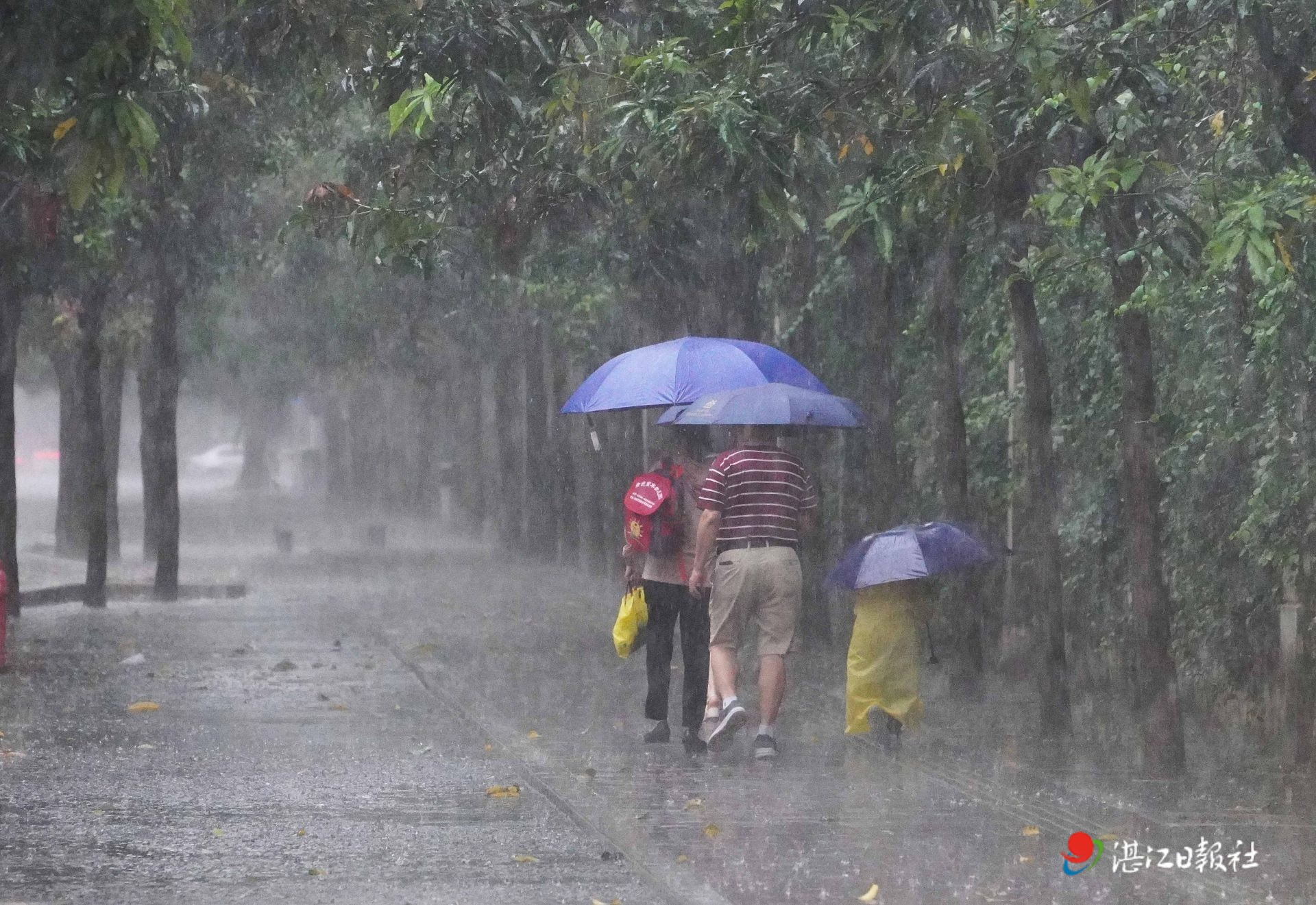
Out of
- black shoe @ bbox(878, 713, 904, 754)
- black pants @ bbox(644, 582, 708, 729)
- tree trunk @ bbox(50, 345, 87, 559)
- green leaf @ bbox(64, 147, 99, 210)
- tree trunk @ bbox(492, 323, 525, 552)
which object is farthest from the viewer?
tree trunk @ bbox(492, 323, 525, 552)

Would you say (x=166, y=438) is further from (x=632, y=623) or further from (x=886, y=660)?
(x=886, y=660)

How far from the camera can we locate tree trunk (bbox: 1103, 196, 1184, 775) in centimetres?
1002

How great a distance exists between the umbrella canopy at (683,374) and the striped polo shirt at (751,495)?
113cm

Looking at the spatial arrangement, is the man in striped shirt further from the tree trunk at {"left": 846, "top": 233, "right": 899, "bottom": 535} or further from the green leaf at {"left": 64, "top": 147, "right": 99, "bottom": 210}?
the green leaf at {"left": 64, "top": 147, "right": 99, "bottom": 210}

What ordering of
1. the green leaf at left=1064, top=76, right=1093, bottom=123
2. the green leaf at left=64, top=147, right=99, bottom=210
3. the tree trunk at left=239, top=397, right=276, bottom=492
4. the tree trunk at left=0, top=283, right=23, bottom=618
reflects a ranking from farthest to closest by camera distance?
the tree trunk at left=239, top=397, right=276, bottom=492
the tree trunk at left=0, top=283, right=23, bottom=618
the green leaf at left=1064, top=76, right=1093, bottom=123
the green leaf at left=64, top=147, right=99, bottom=210

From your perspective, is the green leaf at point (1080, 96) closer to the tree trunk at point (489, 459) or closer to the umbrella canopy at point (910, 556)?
the umbrella canopy at point (910, 556)

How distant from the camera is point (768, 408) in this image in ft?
36.2

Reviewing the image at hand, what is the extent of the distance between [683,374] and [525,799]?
11.3 ft

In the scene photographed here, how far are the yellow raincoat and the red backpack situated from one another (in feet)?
3.59

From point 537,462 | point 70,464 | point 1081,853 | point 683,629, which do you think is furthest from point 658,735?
point 537,462

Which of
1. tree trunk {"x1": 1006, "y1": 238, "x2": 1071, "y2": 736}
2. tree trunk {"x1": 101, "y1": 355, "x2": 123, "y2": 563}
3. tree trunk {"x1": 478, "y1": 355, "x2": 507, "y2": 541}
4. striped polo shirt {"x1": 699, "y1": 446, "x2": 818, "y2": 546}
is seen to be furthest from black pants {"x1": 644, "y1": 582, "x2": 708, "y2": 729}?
tree trunk {"x1": 478, "y1": 355, "x2": 507, "y2": 541}

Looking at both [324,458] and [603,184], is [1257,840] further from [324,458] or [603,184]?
[324,458]

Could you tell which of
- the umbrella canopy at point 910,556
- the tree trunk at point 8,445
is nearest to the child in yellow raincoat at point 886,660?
the umbrella canopy at point 910,556

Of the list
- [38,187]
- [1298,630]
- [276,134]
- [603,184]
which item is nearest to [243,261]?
[276,134]
